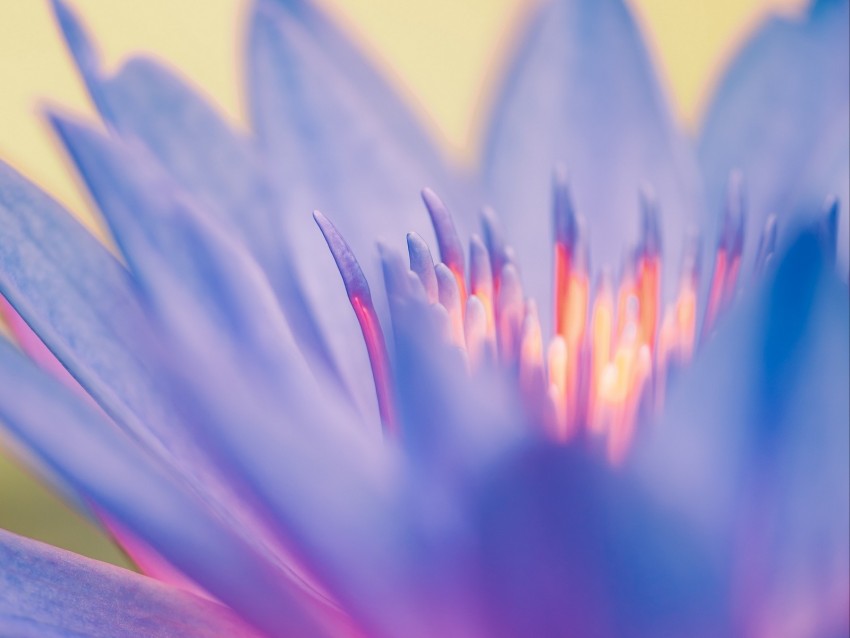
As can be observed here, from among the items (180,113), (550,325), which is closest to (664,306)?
(550,325)

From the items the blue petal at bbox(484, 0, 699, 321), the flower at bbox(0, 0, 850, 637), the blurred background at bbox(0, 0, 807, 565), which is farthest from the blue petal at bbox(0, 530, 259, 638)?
the blurred background at bbox(0, 0, 807, 565)

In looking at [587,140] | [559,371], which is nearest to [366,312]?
[559,371]

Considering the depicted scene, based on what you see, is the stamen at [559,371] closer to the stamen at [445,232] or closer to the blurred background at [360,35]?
the stamen at [445,232]

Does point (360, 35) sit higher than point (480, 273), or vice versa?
point (360, 35)

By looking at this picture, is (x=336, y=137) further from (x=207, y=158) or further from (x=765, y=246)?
(x=765, y=246)

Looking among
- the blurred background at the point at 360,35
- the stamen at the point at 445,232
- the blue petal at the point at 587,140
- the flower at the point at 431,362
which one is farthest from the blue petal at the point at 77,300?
the blurred background at the point at 360,35

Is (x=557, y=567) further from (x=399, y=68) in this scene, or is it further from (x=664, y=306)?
(x=399, y=68)
